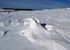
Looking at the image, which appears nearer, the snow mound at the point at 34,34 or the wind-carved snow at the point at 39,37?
the wind-carved snow at the point at 39,37

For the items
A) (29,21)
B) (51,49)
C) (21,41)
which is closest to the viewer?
(51,49)

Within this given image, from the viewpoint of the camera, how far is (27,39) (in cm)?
494

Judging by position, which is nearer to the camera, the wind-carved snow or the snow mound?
the wind-carved snow

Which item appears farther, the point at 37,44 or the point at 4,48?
the point at 37,44

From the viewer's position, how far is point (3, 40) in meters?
5.06

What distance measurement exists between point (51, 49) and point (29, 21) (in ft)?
8.04

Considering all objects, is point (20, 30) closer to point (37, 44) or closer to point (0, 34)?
point (0, 34)

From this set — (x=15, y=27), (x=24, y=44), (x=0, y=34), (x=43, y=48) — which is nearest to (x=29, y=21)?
(x=15, y=27)

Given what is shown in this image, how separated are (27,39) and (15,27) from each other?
1.60 meters

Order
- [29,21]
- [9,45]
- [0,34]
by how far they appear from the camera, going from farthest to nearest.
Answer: [29,21] → [0,34] → [9,45]

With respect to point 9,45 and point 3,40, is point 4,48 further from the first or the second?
point 3,40

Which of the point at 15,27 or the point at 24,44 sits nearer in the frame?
the point at 24,44

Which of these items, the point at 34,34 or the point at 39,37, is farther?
the point at 34,34

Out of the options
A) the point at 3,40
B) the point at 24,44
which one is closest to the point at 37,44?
the point at 24,44
